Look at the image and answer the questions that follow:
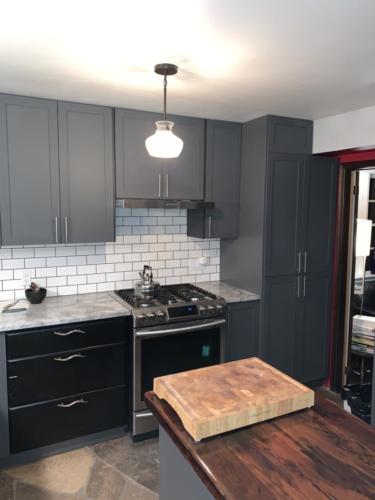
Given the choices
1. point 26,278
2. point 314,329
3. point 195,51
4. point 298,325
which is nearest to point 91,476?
point 26,278

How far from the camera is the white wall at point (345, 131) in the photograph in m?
2.87

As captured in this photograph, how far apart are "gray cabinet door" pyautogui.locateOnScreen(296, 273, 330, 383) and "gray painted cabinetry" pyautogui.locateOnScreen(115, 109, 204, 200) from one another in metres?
1.30

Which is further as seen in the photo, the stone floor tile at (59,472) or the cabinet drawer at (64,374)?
the cabinet drawer at (64,374)

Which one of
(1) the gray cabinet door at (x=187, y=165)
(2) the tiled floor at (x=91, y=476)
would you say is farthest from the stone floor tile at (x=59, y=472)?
(1) the gray cabinet door at (x=187, y=165)

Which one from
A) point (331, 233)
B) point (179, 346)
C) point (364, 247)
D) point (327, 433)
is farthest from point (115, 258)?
point (327, 433)

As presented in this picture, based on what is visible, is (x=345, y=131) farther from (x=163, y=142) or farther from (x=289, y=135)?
(x=163, y=142)

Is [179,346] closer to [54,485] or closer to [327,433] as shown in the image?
[54,485]

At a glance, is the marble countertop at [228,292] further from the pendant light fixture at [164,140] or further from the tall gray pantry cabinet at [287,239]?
the pendant light fixture at [164,140]

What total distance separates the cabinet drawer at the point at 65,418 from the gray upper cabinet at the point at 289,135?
2.21 meters

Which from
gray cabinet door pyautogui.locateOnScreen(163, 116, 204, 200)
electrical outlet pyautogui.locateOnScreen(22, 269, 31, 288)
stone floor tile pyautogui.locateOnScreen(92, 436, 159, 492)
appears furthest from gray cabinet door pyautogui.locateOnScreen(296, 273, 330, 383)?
electrical outlet pyautogui.locateOnScreen(22, 269, 31, 288)

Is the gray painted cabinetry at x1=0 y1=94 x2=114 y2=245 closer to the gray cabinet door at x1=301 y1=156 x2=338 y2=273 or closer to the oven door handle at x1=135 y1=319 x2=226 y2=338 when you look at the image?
the oven door handle at x1=135 y1=319 x2=226 y2=338

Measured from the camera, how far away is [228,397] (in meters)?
1.30

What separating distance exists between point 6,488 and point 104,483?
1.88 feet

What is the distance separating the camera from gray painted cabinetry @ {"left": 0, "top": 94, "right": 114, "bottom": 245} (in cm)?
262
